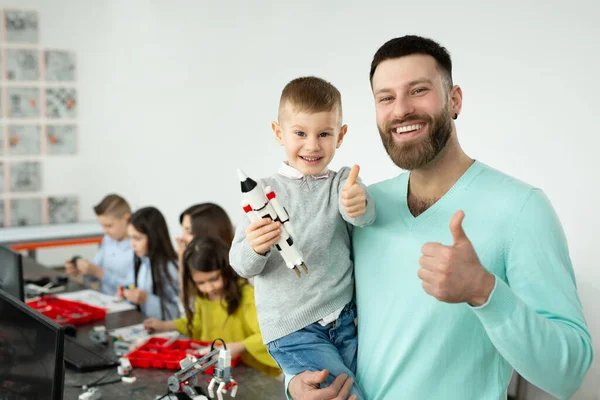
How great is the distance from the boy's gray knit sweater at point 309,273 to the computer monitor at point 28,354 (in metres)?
0.53

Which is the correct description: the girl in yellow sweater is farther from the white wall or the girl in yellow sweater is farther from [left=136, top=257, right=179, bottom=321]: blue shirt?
the white wall

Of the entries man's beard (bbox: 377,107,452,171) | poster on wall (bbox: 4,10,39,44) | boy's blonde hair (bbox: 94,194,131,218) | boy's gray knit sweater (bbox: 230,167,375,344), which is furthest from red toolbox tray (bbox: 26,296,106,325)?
poster on wall (bbox: 4,10,39,44)

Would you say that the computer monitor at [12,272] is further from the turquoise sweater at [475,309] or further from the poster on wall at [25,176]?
the poster on wall at [25,176]

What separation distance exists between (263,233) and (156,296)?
2476 millimetres

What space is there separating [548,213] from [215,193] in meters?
4.00

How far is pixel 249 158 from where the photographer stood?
466cm

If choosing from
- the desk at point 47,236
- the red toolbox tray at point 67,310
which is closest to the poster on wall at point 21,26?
the desk at point 47,236

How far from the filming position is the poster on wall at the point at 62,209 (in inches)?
257

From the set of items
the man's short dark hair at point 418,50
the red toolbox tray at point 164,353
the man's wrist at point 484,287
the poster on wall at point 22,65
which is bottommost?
the red toolbox tray at point 164,353

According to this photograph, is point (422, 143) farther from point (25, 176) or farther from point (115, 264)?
point (25, 176)

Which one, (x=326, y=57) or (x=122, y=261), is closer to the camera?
(x=326, y=57)

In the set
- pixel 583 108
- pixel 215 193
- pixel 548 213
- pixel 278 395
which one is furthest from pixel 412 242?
Answer: pixel 215 193

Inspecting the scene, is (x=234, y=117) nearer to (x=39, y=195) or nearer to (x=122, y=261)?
(x=122, y=261)

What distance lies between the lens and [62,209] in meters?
6.61
